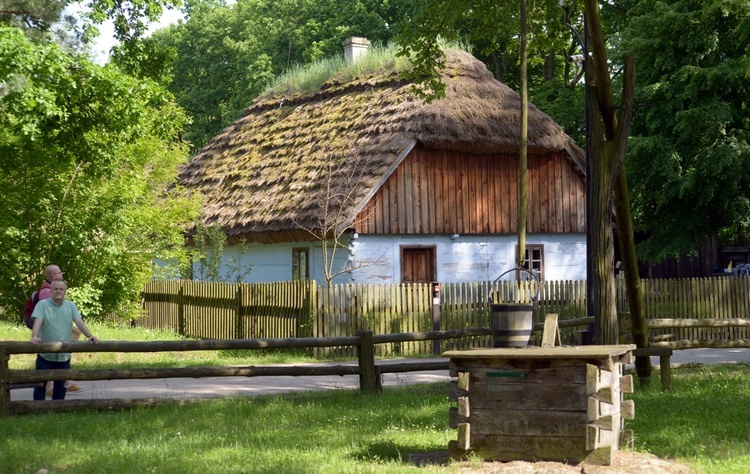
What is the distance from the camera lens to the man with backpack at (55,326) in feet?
40.4

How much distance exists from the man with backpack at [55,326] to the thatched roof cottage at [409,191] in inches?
434

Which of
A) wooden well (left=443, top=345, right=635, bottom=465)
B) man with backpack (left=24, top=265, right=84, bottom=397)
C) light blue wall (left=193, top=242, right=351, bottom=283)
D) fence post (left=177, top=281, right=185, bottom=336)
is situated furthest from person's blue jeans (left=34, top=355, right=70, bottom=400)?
fence post (left=177, top=281, right=185, bottom=336)

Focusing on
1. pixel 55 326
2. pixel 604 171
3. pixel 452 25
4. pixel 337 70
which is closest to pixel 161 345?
pixel 55 326

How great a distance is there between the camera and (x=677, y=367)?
15570 millimetres

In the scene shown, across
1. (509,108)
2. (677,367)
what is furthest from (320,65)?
(677,367)

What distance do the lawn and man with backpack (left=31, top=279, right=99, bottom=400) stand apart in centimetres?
84

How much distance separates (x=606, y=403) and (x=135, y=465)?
3842 millimetres

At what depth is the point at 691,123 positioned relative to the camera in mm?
29625

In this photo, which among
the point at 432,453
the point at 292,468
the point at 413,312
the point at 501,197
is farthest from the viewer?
the point at 501,197

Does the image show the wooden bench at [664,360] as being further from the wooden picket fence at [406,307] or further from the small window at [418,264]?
the small window at [418,264]

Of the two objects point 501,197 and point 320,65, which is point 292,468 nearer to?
point 501,197

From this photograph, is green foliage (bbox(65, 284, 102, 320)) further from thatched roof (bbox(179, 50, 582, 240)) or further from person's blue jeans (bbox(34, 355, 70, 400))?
Answer: person's blue jeans (bbox(34, 355, 70, 400))

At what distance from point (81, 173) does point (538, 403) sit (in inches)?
566

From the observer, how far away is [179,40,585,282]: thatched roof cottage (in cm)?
2483
